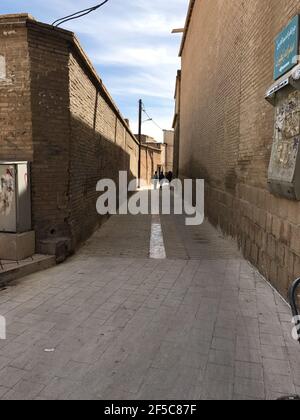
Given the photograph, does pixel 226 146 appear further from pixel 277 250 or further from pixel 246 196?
pixel 277 250

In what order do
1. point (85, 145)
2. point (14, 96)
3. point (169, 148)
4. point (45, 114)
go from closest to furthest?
point (14, 96), point (45, 114), point (85, 145), point (169, 148)

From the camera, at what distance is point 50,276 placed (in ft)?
17.4

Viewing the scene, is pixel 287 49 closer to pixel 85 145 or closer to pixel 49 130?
pixel 49 130

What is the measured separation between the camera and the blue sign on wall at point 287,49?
4.12 meters

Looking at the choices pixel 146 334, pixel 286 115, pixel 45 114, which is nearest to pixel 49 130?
pixel 45 114

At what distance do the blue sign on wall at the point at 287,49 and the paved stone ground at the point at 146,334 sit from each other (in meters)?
2.88

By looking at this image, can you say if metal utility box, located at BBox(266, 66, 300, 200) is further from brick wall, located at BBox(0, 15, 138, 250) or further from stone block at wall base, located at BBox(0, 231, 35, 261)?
stone block at wall base, located at BBox(0, 231, 35, 261)

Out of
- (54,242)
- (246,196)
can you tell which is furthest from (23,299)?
(246,196)

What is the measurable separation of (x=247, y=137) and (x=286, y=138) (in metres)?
2.20

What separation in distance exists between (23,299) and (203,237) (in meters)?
5.34

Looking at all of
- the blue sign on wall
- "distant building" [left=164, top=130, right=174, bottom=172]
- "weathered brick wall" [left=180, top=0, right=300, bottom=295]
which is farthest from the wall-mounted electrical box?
"distant building" [left=164, top=130, right=174, bottom=172]

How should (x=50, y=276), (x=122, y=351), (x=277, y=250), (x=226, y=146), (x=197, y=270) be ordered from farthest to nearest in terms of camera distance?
(x=226, y=146), (x=197, y=270), (x=50, y=276), (x=277, y=250), (x=122, y=351)

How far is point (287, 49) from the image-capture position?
14.4 ft

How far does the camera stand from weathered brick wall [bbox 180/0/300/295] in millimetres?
4652
